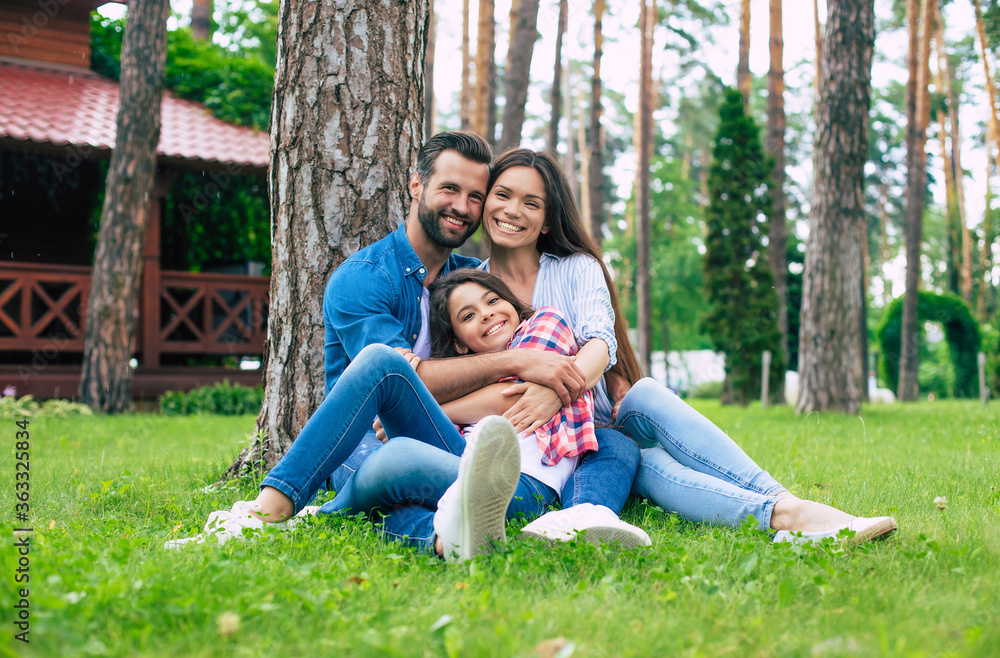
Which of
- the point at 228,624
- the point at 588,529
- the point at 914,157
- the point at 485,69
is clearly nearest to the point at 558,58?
the point at 485,69

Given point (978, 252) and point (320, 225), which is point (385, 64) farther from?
point (978, 252)

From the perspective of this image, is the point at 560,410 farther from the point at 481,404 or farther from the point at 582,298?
the point at 582,298

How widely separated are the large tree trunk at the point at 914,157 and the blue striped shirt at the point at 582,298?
16.3 metres

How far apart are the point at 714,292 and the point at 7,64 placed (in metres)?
13.3

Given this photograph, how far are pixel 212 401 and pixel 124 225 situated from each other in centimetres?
246

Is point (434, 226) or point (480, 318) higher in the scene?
point (434, 226)

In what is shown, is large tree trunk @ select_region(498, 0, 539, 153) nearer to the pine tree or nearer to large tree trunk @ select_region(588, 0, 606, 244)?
large tree trunk @ select_region(588, 0, 606, 244)

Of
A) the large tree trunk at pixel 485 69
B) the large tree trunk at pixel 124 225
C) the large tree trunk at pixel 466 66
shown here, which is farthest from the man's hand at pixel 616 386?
the large tree trunk at pixel 466 66

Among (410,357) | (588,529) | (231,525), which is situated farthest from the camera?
(410,357)

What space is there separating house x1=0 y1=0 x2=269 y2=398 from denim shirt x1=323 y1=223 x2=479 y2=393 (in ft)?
26.9

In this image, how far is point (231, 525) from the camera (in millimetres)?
2660

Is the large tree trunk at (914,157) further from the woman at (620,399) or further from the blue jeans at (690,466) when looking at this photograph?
the blue jeans at (690,466)

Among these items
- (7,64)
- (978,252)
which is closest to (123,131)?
(7,64)

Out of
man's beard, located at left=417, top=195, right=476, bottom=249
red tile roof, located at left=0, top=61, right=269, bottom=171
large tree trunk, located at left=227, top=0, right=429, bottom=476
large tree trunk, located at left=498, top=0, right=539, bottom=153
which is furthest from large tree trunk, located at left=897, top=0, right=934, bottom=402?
man's beard, located at left=417, top=195, right=476, bottom=249
